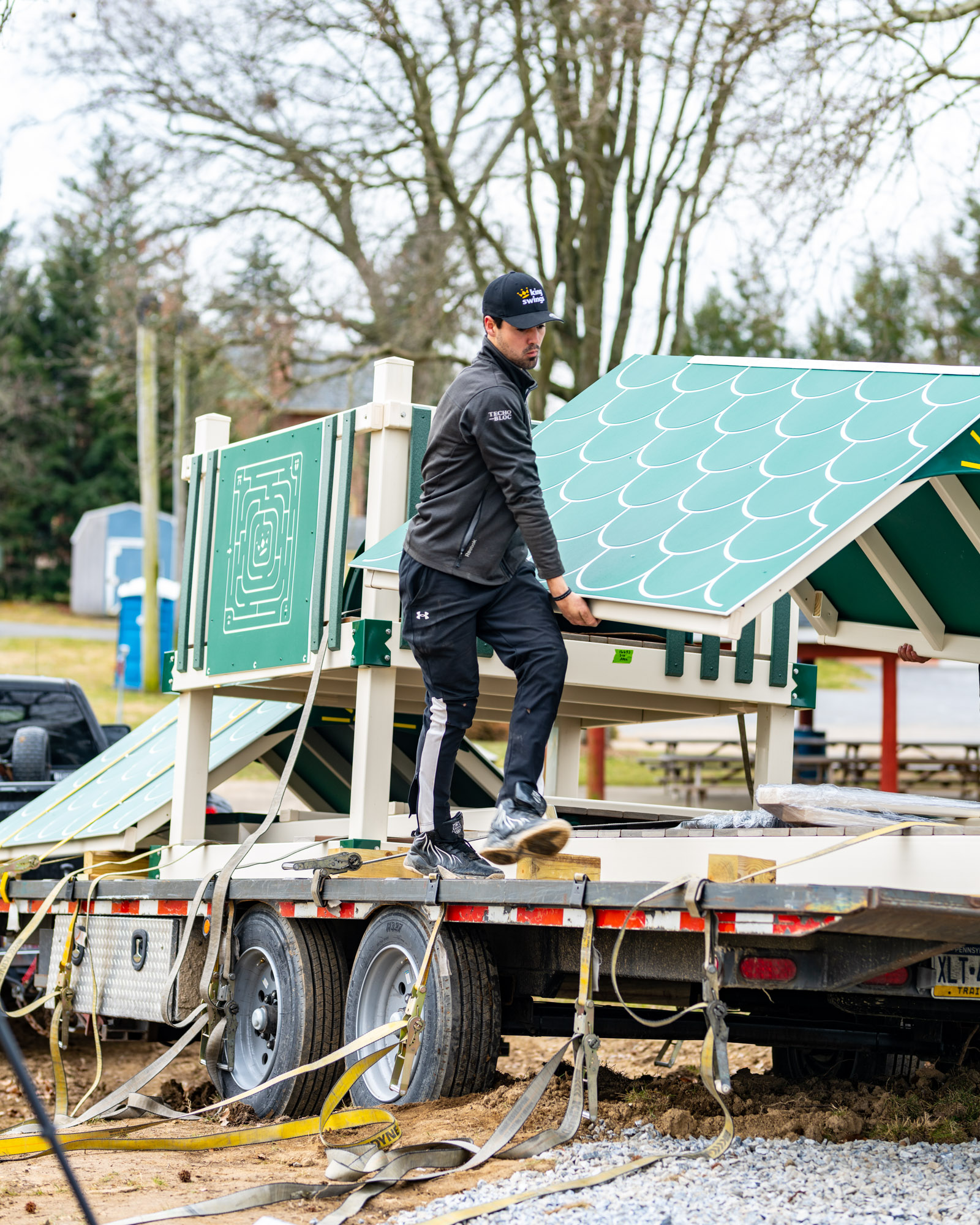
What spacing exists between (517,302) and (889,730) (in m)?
14.5

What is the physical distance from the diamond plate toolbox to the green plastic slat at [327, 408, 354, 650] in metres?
1.90

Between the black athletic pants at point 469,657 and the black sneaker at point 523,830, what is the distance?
72 mm

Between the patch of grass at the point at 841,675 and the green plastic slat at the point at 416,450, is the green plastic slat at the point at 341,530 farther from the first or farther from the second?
the patch of grass at the point at 841,675

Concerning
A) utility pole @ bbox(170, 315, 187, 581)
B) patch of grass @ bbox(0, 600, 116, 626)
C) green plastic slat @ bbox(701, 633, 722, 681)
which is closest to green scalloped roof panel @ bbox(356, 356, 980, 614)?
green plastic slat @ bbox(701, 633, 722, 681)

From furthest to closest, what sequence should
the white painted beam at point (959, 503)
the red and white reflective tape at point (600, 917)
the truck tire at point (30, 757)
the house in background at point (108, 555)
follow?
the house in background at point (108, 555)
the truck tire at point (30, 757)
the white painted beam at point (959, 503)
the red and white reflective tape at point (600, 917)

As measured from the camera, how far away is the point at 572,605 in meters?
5.46

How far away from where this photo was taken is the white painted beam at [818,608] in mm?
8016

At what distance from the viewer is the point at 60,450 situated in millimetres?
55562

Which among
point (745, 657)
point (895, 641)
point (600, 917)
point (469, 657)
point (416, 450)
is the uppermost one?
A: point (416, 450)

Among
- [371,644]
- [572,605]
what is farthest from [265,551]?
[572,605]

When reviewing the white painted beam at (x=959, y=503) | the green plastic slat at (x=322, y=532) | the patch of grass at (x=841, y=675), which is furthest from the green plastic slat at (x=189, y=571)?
the patch of grass at (x=841, y=675)

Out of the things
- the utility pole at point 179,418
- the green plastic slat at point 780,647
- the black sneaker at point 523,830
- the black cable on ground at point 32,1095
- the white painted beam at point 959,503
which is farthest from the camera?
the utility pole at point 179,418

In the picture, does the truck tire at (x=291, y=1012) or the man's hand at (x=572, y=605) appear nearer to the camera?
the man's hand at (x=572, y=605)

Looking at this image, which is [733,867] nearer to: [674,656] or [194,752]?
[674,656]
